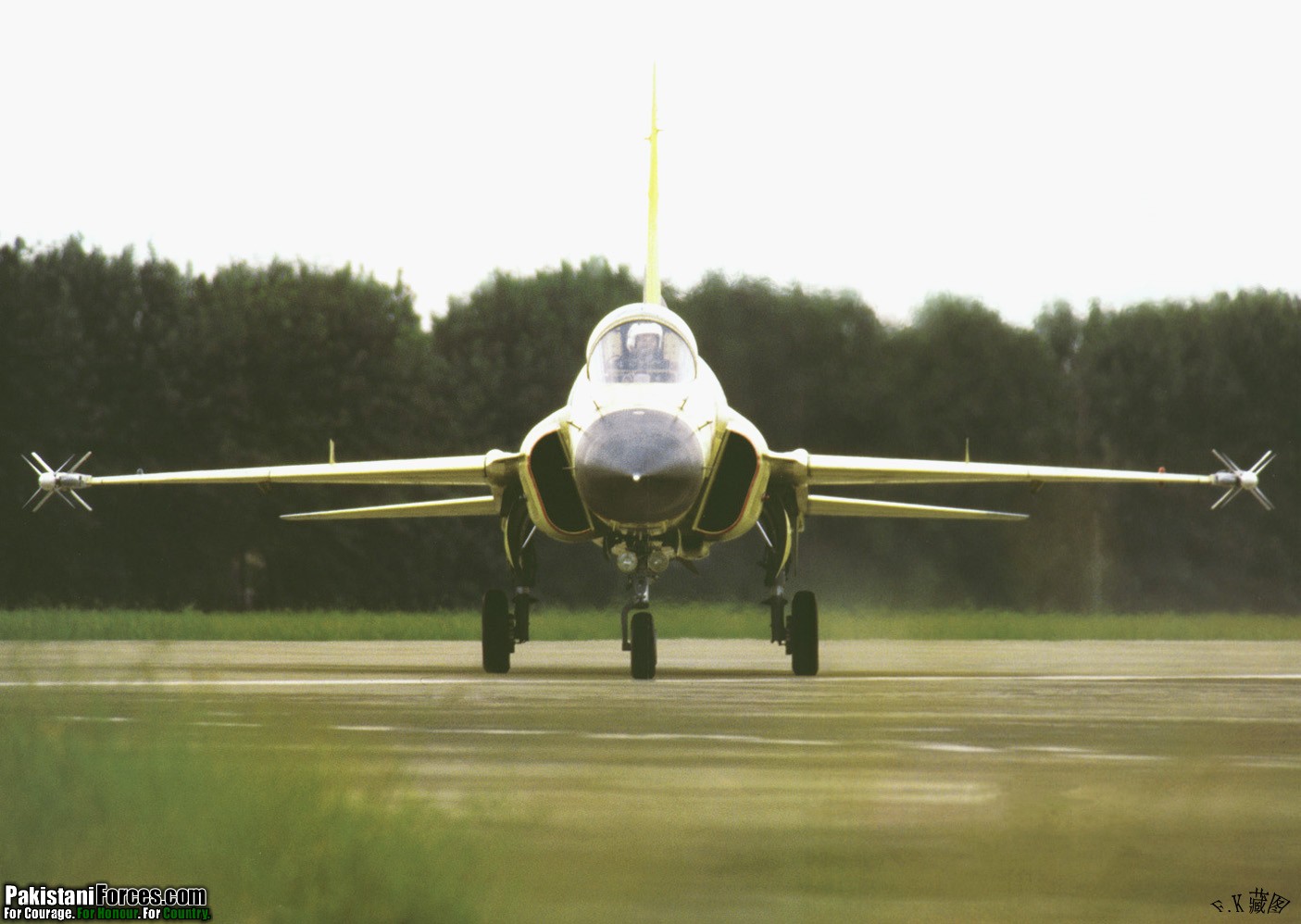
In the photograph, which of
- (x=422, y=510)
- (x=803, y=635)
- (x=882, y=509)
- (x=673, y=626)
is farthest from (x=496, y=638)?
(x=673, y=626)

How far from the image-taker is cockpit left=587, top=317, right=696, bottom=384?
18.4 meters

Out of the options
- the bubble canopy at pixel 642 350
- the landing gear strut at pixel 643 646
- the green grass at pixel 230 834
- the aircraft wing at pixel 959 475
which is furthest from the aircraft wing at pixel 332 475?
the green grass at pixel 230 834

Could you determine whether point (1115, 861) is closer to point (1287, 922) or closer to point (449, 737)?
point (1287, 922)

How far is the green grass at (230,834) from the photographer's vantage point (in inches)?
230

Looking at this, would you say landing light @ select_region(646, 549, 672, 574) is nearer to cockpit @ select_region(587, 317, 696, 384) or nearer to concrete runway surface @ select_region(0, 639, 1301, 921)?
concrete runway surface @ select_region(0, 639, 1301, 921)

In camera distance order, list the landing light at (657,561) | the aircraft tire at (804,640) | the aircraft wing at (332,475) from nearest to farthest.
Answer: the landing light at (657,561) < the aircraft tire at (804,640) < the aircraft wing at (332,475)

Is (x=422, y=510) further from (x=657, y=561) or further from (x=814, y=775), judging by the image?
(x=814, y=775)

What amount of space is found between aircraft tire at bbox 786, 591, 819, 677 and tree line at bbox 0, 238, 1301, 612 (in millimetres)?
14632

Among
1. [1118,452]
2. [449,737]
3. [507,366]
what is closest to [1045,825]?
[449,737]

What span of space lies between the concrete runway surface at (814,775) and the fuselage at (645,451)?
1.37m

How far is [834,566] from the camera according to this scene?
37969mm

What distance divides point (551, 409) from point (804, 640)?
3626 centimetres

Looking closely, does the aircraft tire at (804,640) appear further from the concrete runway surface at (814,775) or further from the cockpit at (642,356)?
the cockpit at (642,356)

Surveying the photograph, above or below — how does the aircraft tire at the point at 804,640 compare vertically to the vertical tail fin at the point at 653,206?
below
